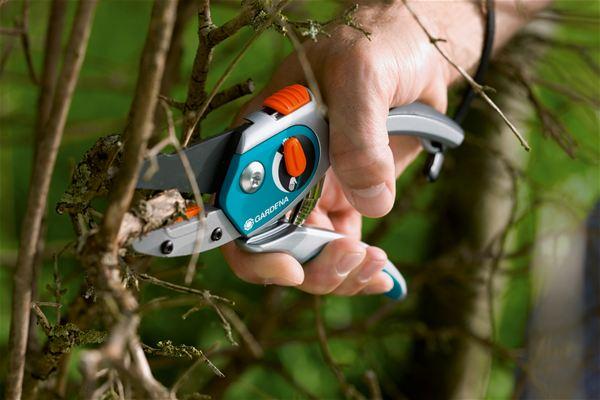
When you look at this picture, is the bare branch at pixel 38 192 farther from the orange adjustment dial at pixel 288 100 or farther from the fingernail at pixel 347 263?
the fingernail at pixel 347 263

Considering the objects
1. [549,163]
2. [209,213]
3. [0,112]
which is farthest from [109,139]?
[549,163]

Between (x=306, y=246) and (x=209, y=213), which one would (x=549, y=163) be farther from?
(x=209, y=213)

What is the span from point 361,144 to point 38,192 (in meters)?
0.40

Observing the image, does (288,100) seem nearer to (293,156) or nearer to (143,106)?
(293,156)

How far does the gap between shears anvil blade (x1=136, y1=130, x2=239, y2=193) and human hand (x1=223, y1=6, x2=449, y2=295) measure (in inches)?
6.7

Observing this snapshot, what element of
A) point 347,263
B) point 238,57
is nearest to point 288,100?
point 238,57

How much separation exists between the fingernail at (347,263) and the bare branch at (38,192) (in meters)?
0.43

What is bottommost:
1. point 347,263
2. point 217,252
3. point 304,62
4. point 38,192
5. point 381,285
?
point 217,252

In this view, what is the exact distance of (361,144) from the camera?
1009 millimetres

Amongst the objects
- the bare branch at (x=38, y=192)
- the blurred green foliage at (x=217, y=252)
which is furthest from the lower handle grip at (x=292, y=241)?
the blurred green foliage at (x=217, y=252)

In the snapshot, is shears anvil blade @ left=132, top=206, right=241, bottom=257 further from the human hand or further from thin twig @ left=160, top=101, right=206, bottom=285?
the human hand

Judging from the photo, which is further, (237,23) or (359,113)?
(359,113)

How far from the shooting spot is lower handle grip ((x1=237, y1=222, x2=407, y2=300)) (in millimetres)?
1040

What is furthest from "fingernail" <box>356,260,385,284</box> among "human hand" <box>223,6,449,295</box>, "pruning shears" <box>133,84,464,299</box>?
"pruning shears" <box>133,84,464,299</box>
